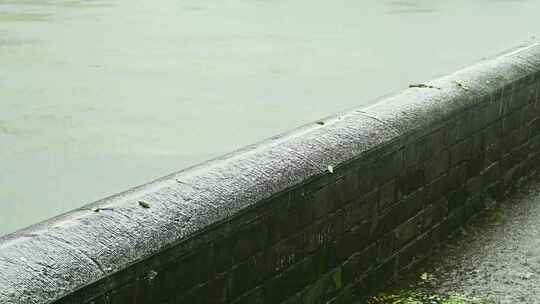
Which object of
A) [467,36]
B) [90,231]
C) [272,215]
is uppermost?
[90,231]

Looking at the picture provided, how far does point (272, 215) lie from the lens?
2762mm

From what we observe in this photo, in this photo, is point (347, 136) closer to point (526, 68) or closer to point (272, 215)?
point (272, 215)

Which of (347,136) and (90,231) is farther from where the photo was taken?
(347,136)

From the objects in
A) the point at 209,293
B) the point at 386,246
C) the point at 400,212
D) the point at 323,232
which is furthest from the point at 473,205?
the point at 209,293

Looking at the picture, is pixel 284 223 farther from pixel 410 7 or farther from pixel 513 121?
pixel 410 7

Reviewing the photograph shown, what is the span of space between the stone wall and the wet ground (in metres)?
0.08

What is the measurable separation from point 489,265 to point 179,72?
4515 millimetres

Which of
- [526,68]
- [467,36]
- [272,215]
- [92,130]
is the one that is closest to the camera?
[272,215]

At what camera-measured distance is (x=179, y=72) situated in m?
7.84

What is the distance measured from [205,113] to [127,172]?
4.97ft

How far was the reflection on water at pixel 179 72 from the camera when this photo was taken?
5.20 metres

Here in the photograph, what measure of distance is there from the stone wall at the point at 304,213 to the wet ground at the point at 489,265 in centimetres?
8

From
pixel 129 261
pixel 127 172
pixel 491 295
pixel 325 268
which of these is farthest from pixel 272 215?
pixel 127 172

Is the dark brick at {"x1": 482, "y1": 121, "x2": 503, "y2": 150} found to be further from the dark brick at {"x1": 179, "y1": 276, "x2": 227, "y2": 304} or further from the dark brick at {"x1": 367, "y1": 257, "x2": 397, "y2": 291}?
the dark brick at {"x1": 179, "y1": 276, "x2": 227, "y2": 304}
